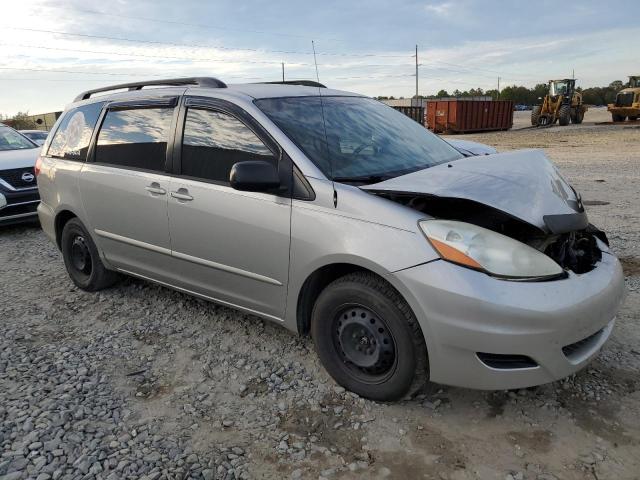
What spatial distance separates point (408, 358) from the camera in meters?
2.59

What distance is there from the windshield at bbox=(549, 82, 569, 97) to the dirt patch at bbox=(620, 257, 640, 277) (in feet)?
97.7

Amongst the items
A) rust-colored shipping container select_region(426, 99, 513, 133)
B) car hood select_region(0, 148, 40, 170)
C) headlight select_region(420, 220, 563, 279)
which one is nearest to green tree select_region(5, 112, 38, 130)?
rust-colored shipping container select_region(426, 99, 513, 133)

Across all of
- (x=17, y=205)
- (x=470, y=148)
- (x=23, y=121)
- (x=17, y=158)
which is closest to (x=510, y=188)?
(x=470, y=148)

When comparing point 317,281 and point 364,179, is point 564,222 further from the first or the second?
point 317,281

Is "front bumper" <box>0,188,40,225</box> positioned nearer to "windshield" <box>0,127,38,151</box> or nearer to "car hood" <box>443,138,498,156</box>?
"windshield" <box>0,127,38,151</box>

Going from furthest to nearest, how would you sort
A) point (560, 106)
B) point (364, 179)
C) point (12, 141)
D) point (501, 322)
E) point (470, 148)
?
1. point (560, 106)
2. point (12, 141)
3. point (470, 148)
4. point (364, 179)
5. point (501, 322)

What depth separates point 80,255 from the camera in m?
4.72

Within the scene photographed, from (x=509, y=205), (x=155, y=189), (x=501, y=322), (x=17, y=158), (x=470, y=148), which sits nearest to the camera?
(x=501, y=322)

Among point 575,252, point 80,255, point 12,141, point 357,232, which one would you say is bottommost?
point 80,255

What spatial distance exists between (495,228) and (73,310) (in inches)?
137

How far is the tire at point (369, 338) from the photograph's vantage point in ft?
8.48

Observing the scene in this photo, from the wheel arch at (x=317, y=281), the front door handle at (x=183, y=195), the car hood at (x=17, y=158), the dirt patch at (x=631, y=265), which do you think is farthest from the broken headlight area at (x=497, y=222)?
the car hood at (x=17, y=158)

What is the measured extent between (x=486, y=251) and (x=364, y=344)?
2.70 feet

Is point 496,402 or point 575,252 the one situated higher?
point 575,252
